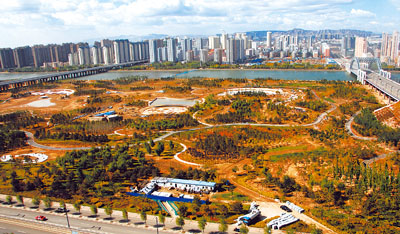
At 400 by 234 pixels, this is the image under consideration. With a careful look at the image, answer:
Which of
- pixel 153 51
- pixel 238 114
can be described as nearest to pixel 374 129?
pixel 238 114

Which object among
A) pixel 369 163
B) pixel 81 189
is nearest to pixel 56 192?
pixel 81 189

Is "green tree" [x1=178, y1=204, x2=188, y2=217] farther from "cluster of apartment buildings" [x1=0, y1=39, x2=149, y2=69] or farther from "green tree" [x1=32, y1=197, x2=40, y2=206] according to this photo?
"cluster of apartment buildings" [x1=0, y1=39, x2=149, y2=69]

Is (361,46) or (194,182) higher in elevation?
(361,46)

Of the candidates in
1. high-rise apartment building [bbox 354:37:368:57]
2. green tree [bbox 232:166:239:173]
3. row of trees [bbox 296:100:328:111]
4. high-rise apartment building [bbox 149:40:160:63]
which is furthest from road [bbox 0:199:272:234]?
high-rise apartment building [bbox 354:37:368:57]

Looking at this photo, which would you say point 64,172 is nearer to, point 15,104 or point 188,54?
point 15,104

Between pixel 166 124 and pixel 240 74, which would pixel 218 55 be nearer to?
pixel 240 74
